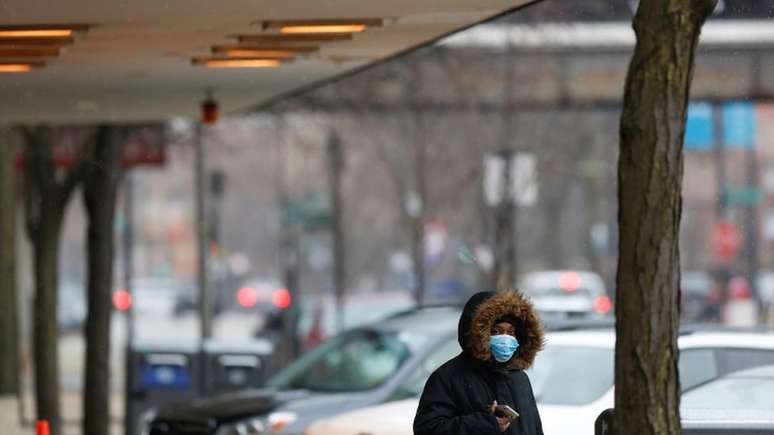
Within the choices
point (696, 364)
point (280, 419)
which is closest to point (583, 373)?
point (696, 364)

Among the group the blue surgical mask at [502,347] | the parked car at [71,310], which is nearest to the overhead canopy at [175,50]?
the blue surgical mask at [502,347]

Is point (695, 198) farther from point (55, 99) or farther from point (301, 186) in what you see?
point (55, 99)

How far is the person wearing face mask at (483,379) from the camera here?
745 centimetres

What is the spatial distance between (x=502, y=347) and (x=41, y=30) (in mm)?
4438

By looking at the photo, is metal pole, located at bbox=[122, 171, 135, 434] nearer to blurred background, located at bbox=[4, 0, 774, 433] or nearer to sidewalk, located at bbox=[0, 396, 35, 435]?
blurred background, located at bbox=[4, 0, 774, 433]

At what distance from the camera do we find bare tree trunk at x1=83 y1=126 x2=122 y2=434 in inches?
708

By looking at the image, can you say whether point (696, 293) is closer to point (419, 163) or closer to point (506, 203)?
point (419, 163)

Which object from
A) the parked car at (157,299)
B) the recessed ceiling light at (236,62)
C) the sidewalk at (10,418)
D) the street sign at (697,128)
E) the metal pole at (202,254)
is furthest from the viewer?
the parked car at (157,299)

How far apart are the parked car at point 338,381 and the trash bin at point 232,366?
2514mm

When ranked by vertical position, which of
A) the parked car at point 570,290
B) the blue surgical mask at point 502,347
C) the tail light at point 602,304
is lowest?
the tail light at point 602,304

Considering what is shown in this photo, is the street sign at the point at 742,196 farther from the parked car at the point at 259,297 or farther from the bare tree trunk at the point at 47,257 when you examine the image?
the bare tree trunk at the point at 47,257

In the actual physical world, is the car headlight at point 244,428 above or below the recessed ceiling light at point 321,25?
below

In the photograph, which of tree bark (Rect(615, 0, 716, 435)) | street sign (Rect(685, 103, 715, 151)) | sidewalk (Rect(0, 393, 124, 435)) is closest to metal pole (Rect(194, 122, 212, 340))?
sidewalk (Rect(0, 393, 124, 435))

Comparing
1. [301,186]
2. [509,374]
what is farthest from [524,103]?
[301,186]
